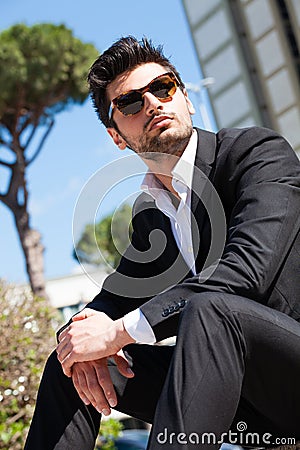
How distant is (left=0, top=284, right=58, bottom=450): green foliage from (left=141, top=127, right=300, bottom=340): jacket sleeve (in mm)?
3001

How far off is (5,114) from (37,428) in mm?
18323

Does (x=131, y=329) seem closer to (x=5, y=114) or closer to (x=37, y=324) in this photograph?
(x=37, y=324)

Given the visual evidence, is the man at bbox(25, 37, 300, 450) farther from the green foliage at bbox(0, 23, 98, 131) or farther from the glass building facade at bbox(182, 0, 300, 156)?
the green foliage at bbox(0, 23, 98, 131)

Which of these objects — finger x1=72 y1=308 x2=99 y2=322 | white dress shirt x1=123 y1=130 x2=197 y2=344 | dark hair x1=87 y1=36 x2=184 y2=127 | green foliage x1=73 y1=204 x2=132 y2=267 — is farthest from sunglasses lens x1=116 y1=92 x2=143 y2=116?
finger x1=72 y1=308 x2=99 y2=322

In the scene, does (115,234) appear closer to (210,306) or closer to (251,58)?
(210,306)

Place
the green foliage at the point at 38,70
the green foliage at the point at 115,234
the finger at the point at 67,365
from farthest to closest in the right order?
the green foliage at the point at 38,70
the green foliage at the point at 115,234
the finger at the point at 67,365

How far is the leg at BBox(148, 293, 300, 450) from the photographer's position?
1.67m

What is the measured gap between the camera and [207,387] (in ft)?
5.52

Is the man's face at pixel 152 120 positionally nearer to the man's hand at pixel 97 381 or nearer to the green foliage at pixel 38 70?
the man's hand at pixel 97 381

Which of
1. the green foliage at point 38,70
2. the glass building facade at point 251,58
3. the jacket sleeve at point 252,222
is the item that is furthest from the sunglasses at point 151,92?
the green foliage at point 38,70

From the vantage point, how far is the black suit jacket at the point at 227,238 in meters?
1.95

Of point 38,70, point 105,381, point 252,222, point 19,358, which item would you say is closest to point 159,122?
point 252,222

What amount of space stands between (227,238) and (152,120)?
52cm

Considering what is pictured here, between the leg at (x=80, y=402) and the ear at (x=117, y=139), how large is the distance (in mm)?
802
